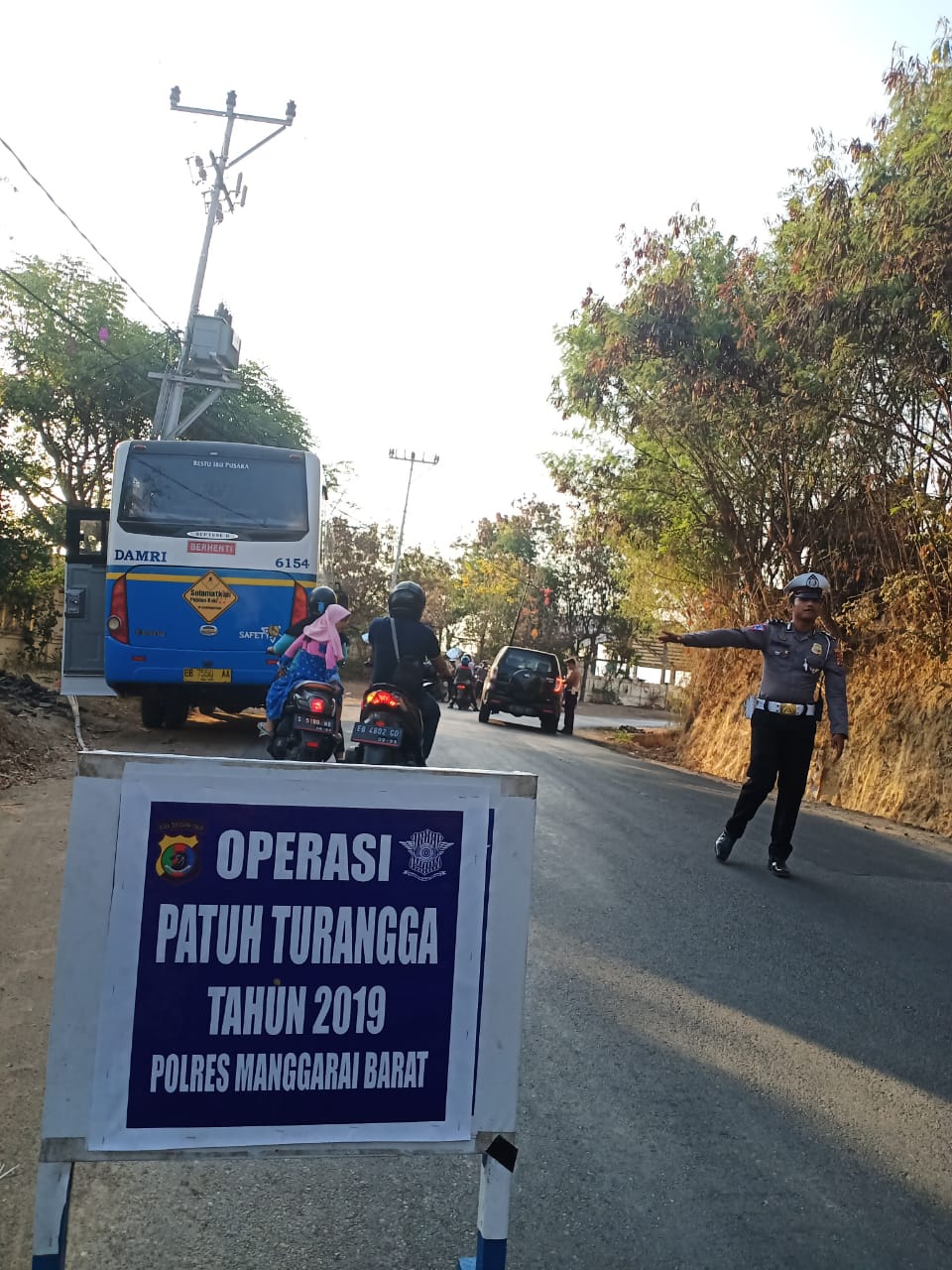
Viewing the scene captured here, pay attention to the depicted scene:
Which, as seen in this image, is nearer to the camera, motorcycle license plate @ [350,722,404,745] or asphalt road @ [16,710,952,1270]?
asphalt road @ [16,710,952,1270]

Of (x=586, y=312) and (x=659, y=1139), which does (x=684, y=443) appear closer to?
(x=586, y=312)

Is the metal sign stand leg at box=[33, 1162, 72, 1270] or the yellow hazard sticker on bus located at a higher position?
→ the yellow hazard sticker on bus

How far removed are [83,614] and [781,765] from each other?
8.73 metres

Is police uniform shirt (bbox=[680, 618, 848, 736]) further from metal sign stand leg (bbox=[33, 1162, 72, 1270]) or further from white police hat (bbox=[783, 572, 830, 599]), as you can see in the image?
metal sign stand leg (bbox=[33, 1162, 72, 1270])

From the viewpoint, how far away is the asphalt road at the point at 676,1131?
2.86m

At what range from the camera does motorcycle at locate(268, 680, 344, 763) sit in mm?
9031

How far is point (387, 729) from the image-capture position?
7.39 m

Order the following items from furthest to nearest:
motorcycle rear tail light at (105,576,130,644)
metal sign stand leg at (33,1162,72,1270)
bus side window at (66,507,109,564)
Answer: bus side window at (66,507,109,564), motorcycle rear tail light at (105,576,130,644), metal sign stand leg at (33,1162,72,1270)

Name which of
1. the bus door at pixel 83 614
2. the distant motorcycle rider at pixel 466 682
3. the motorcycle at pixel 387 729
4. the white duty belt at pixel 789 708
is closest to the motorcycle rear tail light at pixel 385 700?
the motorcycle at pixel 387 729

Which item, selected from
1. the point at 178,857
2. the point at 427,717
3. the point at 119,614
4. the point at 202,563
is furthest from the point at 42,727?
the point at 178,857

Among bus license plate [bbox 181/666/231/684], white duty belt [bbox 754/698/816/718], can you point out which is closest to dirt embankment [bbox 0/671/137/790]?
bus license plate [bbox 181/666/231/684]

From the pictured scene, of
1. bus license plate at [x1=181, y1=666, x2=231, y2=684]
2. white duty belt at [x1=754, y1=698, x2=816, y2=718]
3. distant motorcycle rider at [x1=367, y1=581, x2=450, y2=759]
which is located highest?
distant motorcycle rider at [x1=367, y1=581, x2=450, y2=759]

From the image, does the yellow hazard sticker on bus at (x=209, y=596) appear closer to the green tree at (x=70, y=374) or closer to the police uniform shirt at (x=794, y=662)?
the police uniform shirt at (x=794, y=662)

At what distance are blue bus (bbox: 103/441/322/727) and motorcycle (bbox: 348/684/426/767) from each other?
207 inches
